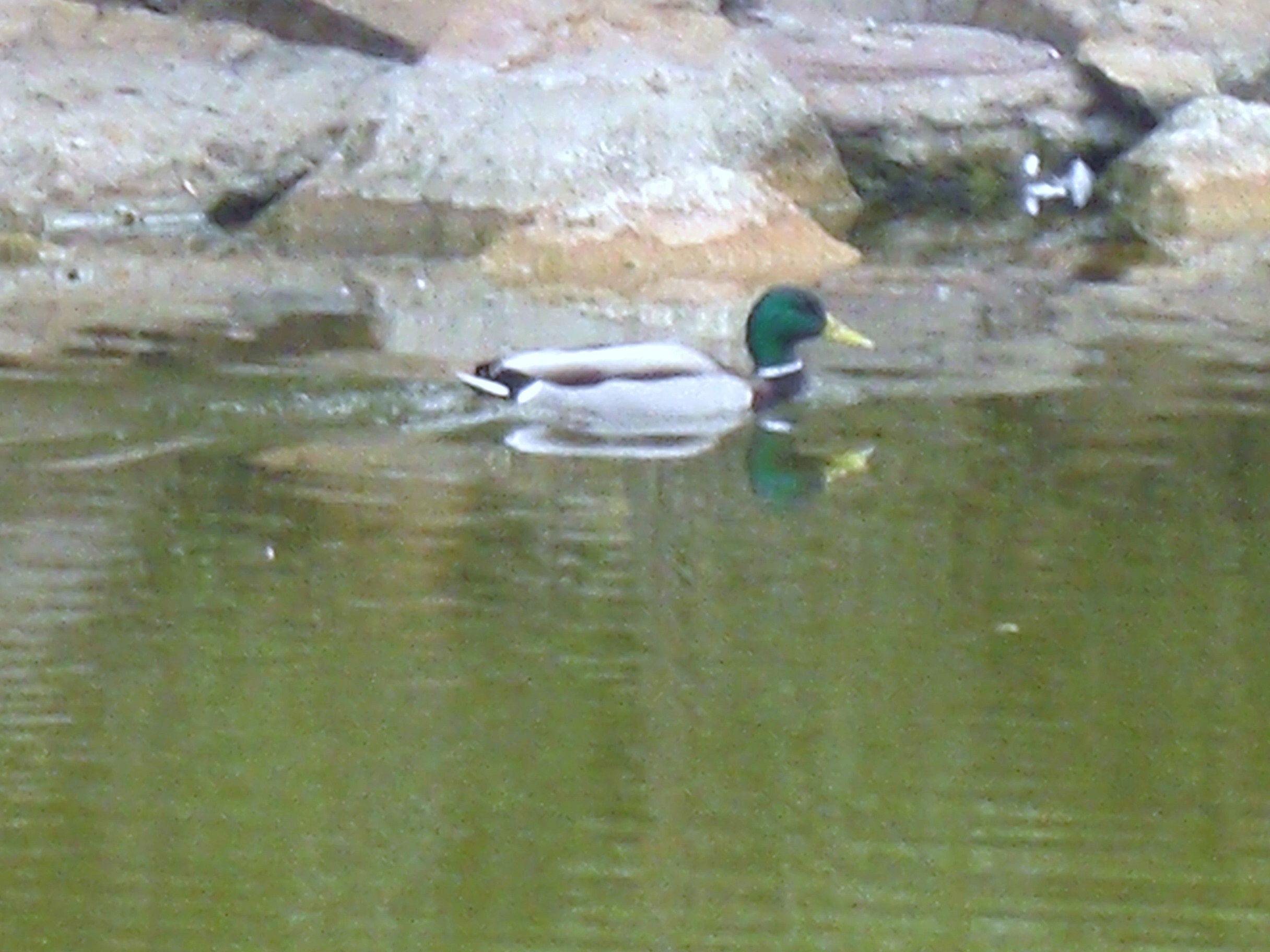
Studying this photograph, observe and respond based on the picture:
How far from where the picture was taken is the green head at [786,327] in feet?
31.8

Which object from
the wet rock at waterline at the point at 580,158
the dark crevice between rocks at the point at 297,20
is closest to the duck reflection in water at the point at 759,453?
the wet rock at waterline at the point at 580,158

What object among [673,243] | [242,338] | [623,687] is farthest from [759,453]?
[673,243]

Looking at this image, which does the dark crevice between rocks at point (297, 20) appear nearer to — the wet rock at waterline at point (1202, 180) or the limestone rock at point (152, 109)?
the limestone rock at point (152, 109)

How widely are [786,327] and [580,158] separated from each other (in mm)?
3376

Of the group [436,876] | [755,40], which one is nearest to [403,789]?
[436,876]

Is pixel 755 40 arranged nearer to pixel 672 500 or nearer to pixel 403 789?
pixel 672 500

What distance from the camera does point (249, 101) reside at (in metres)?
14.0

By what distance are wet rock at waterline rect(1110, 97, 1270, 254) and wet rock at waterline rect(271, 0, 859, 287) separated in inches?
68.7

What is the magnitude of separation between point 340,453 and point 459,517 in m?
0.89

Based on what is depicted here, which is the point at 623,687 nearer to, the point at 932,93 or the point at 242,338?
the point at 242,338

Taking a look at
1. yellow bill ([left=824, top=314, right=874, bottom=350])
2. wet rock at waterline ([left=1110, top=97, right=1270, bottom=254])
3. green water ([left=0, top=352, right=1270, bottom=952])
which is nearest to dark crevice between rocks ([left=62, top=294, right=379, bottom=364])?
green water ([left=0, top=352, right=1270, bottom=952])

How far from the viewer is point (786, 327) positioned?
9.74m

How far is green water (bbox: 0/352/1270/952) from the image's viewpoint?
15.2ft

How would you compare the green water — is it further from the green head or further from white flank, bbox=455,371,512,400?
the green head
